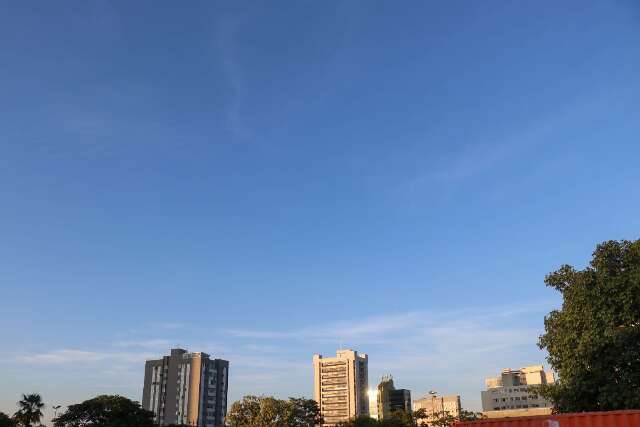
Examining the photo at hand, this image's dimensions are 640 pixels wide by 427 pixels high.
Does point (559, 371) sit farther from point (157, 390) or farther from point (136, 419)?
point (157, 390)

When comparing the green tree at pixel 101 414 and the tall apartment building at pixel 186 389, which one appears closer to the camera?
the green tree at pixel 101 414

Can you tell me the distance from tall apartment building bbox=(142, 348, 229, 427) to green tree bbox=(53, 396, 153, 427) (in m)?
98.6

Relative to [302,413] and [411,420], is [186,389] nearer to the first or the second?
[302,413]

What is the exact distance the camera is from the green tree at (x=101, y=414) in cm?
8388

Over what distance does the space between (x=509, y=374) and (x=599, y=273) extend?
6910 inches

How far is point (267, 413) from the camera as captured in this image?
89.2 metres

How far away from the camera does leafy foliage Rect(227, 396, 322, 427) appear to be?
89.1m

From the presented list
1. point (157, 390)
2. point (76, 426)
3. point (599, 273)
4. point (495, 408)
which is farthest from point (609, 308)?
point (157, 390)

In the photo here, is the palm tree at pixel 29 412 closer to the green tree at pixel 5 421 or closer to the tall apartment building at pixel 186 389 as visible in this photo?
the green tree at pixel 5 421

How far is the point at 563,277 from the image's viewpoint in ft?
126

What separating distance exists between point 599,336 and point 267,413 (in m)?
64.5

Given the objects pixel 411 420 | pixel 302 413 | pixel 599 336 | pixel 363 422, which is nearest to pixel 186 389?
pixel 302 413

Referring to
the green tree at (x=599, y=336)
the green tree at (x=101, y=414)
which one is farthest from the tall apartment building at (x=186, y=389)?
the green tree at (x=599, y=336)

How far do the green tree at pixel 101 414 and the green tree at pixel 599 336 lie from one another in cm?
6565
